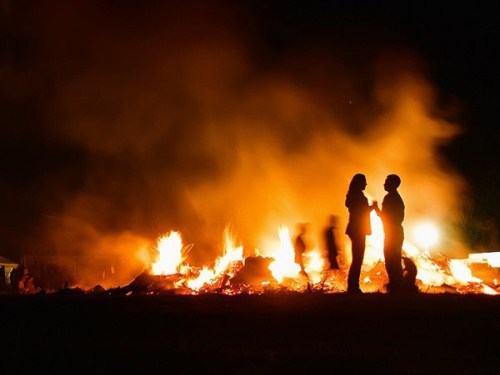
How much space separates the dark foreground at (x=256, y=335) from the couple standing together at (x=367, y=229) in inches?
62.9

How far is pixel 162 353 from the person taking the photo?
7.07 meters

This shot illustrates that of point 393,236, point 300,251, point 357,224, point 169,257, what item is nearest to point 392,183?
point 393,236

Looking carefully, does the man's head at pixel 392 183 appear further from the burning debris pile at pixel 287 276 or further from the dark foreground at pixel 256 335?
the dark foreground at pixel 256 335

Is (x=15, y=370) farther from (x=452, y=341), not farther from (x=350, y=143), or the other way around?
(x=350, y=143)

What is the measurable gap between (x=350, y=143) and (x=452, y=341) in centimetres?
1443

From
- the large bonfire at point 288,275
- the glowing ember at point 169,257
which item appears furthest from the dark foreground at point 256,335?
the glowing ember at point 169,257

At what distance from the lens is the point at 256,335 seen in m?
7.51

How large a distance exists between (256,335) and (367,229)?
3.49 metres

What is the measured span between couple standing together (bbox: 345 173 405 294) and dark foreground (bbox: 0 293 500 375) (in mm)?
1598

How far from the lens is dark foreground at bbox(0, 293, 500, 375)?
263 inches

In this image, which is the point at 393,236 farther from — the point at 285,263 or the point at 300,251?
the point at 285,263

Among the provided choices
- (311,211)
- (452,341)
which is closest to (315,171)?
(311,211)

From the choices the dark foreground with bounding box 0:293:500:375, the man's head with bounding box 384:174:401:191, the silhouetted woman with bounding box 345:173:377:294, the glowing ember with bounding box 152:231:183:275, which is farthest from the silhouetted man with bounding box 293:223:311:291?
the dark foreground with bounding box 0:293:500:375

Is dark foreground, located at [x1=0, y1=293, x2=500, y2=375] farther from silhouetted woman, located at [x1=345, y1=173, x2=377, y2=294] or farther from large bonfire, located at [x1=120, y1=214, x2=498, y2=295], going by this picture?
large bonfire, located at [x1=120, y1=214, x2=498, y2=295]
